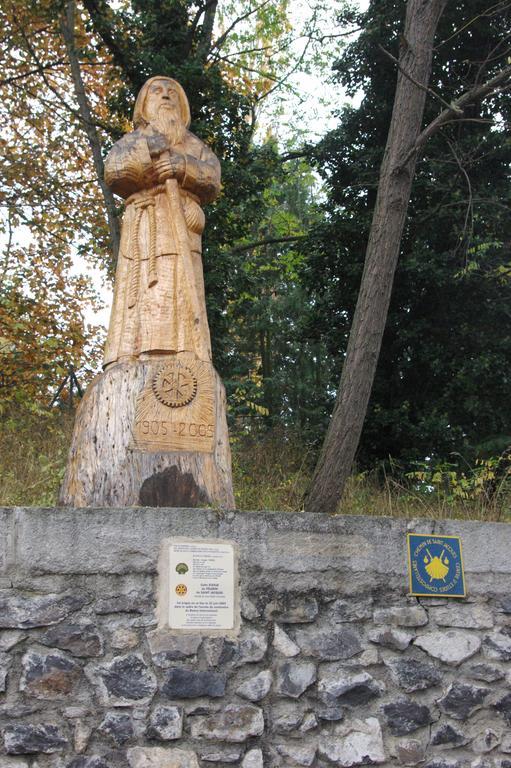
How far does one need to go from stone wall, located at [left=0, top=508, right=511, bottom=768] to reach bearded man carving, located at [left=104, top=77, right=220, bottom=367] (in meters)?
1.31

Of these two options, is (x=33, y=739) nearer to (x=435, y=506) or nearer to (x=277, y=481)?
(x=435, y=506)

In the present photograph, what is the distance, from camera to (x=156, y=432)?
5.09 metres

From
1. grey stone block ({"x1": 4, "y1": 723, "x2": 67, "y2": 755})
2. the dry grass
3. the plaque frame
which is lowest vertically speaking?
grey stone block ({"x1": 4, "y1": 723, "x2": 67, "y2": 755})

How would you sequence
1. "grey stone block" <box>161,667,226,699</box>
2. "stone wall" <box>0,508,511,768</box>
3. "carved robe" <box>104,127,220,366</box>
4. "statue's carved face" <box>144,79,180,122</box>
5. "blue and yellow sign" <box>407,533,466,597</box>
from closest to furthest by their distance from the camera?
"stone wall" <box>0,508,511,768</box> → "grey stone block" <box>161,667,226,699</box> → "blue and yellow sign" <box>407,533,466,597</box> → "carved robe" <box>104,127,220,366</box> → "statue's carved face" <box>144,79,180,122</box>

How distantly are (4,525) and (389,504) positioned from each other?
111 inches

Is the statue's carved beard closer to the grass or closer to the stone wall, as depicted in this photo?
the grass

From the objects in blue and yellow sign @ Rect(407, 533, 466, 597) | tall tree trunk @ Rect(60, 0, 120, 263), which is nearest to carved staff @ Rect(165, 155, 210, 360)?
blue and yellow sign @ Rect(407, 533, 466, 597)

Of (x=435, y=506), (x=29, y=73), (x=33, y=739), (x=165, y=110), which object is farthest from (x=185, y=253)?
(x=29, y=73)

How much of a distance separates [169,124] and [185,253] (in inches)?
39.3

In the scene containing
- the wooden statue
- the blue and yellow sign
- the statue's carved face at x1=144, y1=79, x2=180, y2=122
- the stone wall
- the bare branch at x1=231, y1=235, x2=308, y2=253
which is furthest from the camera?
the bare branch at x1=231, y1=235, x2=308, y2=253

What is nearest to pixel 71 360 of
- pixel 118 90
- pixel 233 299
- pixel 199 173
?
pixel 233 299

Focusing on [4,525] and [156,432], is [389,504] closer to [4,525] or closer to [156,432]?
[156,432]

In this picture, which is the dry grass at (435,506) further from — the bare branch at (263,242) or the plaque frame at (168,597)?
the bare branch at (263,242)

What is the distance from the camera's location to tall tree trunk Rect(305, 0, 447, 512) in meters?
7.17
